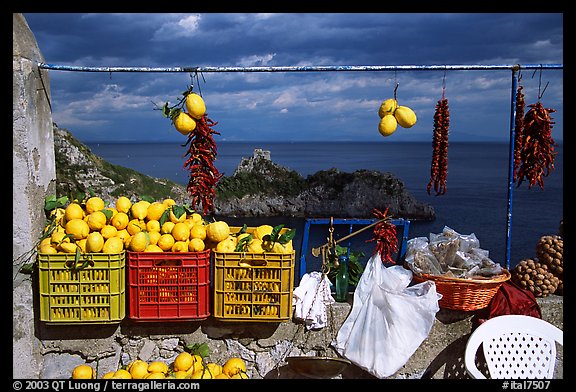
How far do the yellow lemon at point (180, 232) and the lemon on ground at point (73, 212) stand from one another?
2.36ft

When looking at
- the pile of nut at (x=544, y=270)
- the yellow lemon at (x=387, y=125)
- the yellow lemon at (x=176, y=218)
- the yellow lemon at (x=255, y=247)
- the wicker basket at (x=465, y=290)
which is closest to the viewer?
the yellow lemon at (x=255, y=247)

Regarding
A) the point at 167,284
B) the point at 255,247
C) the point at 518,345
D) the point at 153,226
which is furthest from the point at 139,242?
the point at 518,345

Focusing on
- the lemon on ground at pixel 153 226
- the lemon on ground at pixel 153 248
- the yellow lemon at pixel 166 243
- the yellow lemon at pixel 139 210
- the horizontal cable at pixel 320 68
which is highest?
the horizontal cable at pixel 320 68

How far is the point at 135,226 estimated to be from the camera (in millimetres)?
4066

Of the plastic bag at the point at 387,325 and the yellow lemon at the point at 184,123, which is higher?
the yellow lemon at the point at 184,123

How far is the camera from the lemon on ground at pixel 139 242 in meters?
3.86

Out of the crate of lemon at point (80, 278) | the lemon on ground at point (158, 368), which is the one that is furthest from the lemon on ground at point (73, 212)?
the lemon on ground at point (158, 368)

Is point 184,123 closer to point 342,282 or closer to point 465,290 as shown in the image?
A: point 342,282

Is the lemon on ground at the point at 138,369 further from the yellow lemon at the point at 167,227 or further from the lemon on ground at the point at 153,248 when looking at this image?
the yellow lemon at the point at 167,227

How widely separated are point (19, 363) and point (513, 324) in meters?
3.58

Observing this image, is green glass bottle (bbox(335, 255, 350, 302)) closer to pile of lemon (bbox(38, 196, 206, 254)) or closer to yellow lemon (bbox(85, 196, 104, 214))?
pile of lemon (bbox(38, 196, 206, 254))

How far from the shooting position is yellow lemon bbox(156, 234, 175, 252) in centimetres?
392

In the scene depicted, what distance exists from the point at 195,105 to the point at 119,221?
1035mm
